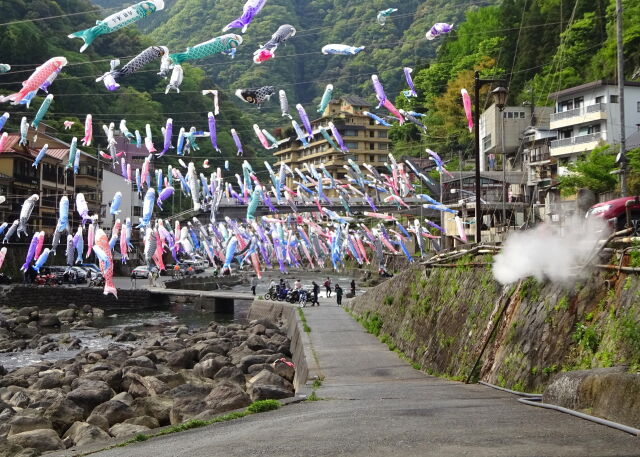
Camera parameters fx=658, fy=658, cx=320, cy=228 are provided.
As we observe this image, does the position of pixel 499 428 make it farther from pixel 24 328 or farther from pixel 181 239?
pixel 181 239

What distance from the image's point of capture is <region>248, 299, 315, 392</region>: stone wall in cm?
1978

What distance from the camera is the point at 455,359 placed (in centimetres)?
1499

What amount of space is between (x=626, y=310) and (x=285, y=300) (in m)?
33.8

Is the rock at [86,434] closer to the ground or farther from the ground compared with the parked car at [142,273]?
closer to the ground

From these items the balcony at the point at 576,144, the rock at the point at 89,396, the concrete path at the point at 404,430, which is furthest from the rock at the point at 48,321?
the balcony at the point at 576,144

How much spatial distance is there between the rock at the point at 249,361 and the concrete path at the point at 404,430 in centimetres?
912

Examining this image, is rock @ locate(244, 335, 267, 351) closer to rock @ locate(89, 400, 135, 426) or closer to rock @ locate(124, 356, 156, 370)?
rock @ locate(124, 356, 156, 370)

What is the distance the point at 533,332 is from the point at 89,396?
38.9 feet

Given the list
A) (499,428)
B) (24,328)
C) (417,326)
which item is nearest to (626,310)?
(499,428)

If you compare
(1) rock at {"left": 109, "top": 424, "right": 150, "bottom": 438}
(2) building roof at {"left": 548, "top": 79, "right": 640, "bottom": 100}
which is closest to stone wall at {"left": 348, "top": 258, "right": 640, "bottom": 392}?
(1) rock at {"left": 109, "top": 424, "right": 150, "bottom": 438}

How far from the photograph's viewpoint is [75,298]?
167ft

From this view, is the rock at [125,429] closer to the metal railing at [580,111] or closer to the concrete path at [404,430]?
the concrete path at [404,430]

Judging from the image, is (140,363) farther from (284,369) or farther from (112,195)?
(112,195)

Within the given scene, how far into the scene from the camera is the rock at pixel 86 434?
13546mm
